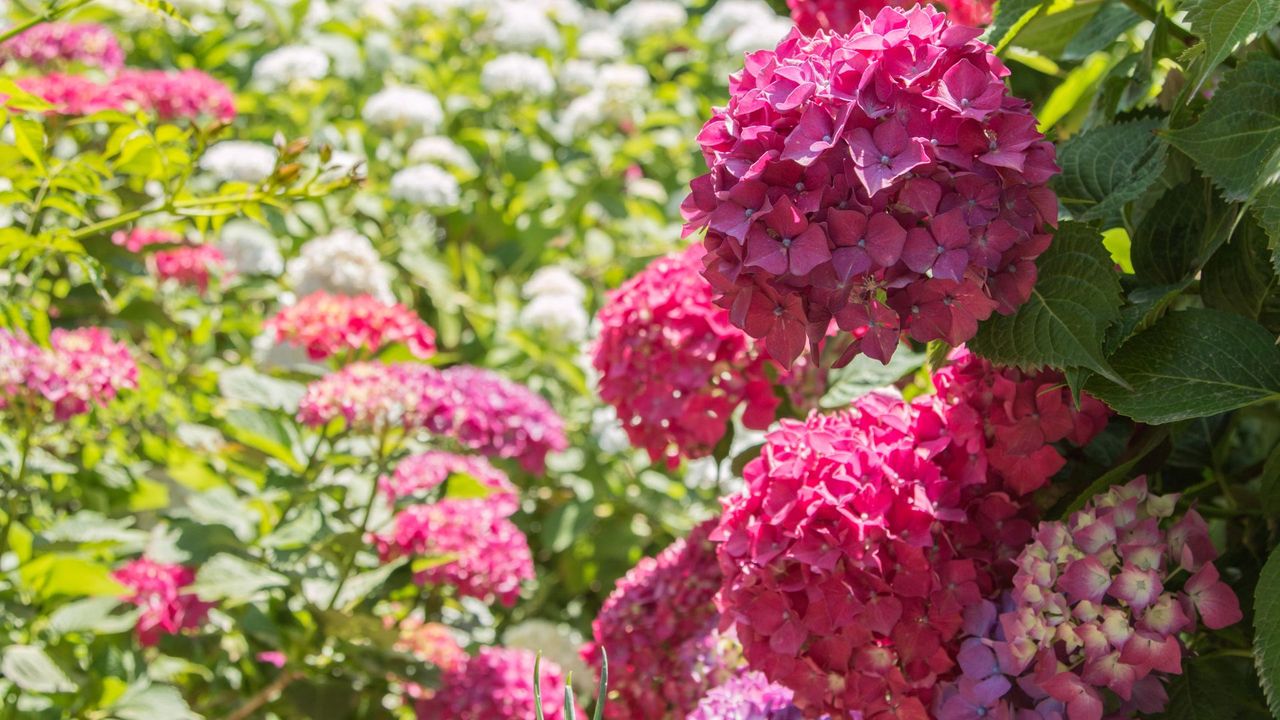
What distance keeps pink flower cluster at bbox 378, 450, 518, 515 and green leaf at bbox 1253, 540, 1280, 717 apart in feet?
3.33

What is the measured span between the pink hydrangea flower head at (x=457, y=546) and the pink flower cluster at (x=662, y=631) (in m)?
0.30

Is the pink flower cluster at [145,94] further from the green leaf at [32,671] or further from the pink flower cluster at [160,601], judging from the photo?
the green leaf at [32,671]

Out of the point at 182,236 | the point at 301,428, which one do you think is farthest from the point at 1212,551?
the point at 182,236

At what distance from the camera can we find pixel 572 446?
2316 millimetres

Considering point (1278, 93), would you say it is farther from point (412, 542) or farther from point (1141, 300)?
point (412, 542)

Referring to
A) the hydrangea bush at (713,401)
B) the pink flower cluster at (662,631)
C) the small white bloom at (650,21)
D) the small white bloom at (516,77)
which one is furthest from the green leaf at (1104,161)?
the small white bloom at (650,21)

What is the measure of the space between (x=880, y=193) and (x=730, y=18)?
111 inches

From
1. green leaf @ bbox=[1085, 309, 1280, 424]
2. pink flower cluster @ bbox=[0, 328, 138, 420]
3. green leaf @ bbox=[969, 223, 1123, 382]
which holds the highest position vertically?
green leaf @ bbox=[969, 223, 1123, 382]

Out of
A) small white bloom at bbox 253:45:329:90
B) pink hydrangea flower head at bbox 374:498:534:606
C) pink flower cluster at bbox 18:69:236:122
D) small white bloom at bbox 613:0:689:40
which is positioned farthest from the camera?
small white bloom at bbox 613:0:689:40

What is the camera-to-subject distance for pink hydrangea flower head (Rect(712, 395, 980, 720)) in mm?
1035

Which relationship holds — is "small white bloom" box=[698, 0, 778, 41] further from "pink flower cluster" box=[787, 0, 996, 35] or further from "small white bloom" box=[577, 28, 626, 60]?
"pink flower cluster" box=[787, 0, 996, 35]

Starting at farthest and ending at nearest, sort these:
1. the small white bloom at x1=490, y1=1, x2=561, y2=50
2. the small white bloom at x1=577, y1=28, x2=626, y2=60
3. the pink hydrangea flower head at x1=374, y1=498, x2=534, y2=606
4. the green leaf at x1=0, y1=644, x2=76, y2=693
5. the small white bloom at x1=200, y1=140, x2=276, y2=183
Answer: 1. the small white bloom at x1=577, y1=28, x2=626, y2=60
2. the small white bloom at x1=490, y1=1, x2=561, y2=50
3. the small white bloom at x1=200, y1=140, x2=276, y2=183
4. the pink hydrangea flower head at x1=374, y1=498, x2=534, y2=606
5. the green leaf at x1=0, y1=644, x2=76, y2=693

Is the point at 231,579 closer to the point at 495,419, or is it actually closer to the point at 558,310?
the point at 495,419

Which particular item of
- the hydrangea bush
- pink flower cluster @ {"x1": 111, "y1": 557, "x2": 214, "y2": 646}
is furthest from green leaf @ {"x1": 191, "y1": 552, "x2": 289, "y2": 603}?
pink flower cluster @ {"x1": 111, "y1": 557, "x2": 214, "y2": 646}
